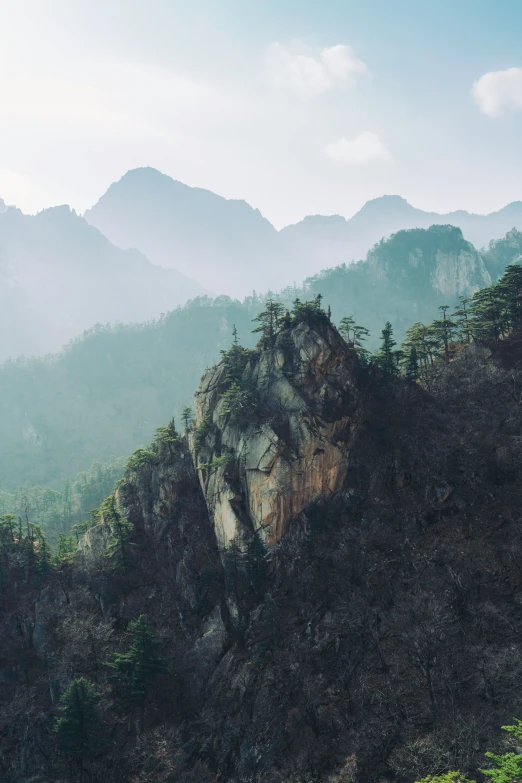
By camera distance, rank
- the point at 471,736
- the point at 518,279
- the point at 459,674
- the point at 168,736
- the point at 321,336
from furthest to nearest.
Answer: the point at 518,279 < the point at 321,336 < the point at 168,736 < the point at 459,674 < the point at 471,736

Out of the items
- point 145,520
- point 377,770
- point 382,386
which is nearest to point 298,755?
point 377,770

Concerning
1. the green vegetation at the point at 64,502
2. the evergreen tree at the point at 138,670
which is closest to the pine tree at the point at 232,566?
the evergreen tree at the point at 138,670

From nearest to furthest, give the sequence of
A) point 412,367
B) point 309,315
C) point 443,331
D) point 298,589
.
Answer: point 298,589 < point 309,315 < point 412,367 < point 443,331

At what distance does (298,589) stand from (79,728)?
22.7 meters

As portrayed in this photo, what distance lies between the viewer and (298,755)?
36.3m

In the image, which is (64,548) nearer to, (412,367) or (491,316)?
(412,367)

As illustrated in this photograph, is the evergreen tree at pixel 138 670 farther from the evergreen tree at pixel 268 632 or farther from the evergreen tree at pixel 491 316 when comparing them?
the evergreen tree at pixel 491 316

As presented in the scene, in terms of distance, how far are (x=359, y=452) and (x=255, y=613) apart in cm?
2149

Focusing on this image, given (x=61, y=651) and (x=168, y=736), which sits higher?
(x=61, y=651)

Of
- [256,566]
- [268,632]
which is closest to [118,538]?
[256,566]

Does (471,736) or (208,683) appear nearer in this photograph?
(471,736)

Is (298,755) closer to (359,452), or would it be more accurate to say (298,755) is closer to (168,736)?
(168,736)

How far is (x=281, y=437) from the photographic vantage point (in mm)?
54812

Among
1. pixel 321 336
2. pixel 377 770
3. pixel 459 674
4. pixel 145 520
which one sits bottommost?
pixel 377 770
